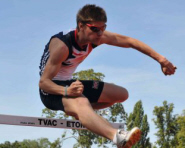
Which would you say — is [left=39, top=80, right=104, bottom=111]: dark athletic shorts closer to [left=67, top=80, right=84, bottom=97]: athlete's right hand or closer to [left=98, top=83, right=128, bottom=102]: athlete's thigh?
[left=98, top=83, right=128, bottom=102]: athlete's thigh

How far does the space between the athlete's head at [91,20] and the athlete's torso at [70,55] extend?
0.23 metres

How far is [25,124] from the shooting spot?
8.11 m

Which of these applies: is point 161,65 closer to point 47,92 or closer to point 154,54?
point 154,54

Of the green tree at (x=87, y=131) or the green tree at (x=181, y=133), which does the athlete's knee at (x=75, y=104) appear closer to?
the green tree at (x=87, y=131)

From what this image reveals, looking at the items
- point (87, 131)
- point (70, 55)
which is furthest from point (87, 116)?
point (87, 131)

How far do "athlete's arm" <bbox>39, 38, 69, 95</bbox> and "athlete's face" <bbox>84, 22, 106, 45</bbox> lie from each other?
1.21ft

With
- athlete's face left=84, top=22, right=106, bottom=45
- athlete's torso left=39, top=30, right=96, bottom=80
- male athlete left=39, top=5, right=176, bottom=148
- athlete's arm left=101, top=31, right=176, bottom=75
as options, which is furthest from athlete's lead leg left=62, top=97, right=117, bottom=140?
athlete's arm left=101, top=31, right=176, bottom=75

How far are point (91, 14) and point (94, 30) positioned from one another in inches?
8.8

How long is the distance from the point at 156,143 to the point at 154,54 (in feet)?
176

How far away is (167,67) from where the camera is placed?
5.75m

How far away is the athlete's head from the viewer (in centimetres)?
513

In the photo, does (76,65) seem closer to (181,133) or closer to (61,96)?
(61,96)

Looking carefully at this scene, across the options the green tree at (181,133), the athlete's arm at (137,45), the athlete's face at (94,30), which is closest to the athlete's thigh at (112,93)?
the athlete's arm at (137,45)

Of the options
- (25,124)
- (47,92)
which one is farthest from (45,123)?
(47,92)
